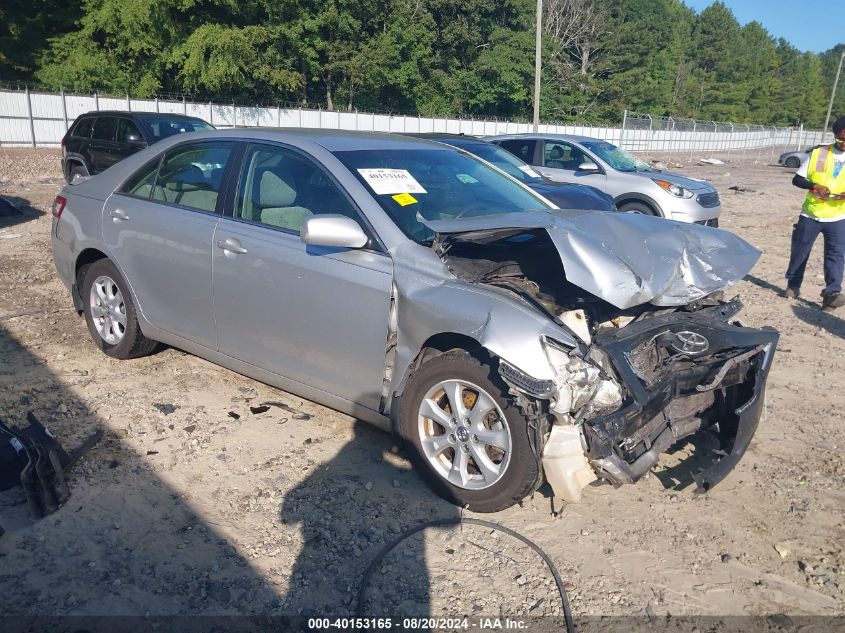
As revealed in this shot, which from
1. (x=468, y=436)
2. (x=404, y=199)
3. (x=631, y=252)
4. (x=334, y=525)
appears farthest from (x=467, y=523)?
(x=404, y=199)

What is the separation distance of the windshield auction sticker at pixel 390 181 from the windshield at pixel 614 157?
8.44 m

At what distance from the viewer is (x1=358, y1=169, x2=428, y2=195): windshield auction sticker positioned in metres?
3.80

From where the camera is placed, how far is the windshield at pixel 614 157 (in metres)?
11.7

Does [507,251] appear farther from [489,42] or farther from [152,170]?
[489,42]

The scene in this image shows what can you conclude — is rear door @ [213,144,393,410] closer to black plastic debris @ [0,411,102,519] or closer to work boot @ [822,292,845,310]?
black plastic debris @ [0,411,102,519]

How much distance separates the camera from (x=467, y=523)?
10.8 feet

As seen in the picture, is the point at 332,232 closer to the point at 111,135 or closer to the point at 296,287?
the point at 296,287

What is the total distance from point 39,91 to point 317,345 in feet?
95.2

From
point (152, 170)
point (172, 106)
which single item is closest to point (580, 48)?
point (172, 106)

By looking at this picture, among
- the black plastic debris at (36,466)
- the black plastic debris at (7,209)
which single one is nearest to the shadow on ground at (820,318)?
the black plastic debris at (36,466)

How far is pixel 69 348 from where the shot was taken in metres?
5.44

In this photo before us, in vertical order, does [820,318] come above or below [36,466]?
below

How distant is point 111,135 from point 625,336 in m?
12.9

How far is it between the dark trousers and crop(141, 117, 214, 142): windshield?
10083 millimetres
